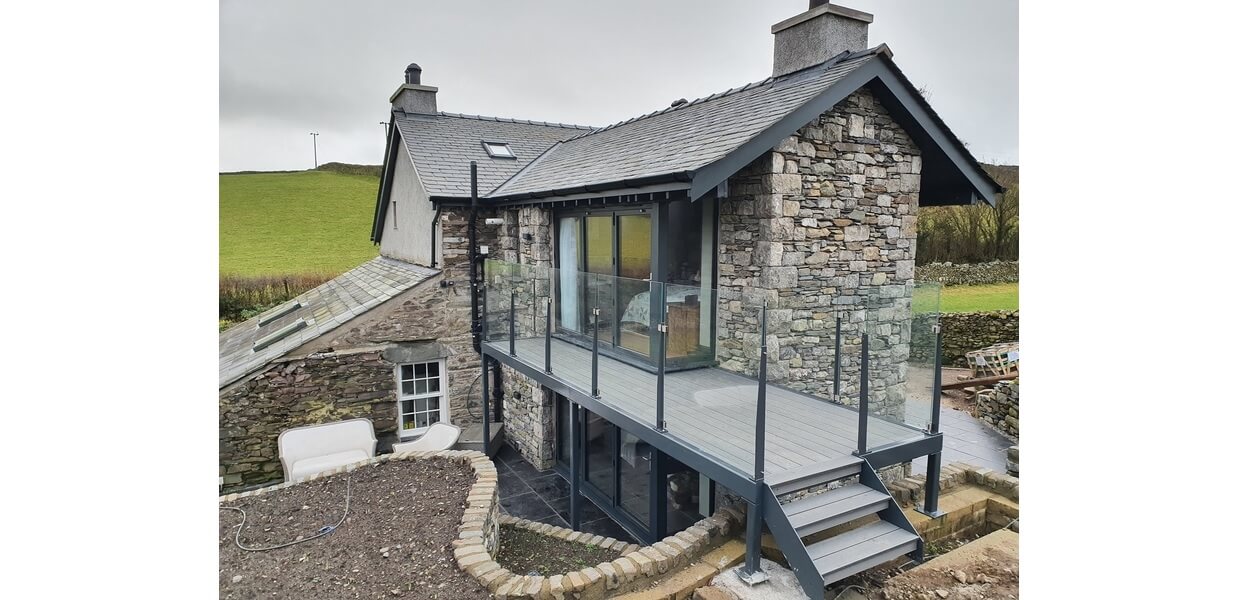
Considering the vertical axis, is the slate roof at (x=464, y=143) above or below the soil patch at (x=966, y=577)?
above

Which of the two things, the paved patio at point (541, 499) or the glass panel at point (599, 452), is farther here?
the glass panel at point (599, 452)

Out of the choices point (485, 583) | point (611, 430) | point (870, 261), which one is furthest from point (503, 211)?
point (485, 583)

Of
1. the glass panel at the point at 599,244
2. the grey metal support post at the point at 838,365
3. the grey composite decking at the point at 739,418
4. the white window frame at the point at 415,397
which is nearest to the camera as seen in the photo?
the grey composite decking at the point at 739,418

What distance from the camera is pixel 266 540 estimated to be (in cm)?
471

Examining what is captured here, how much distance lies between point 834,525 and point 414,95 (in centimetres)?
1132

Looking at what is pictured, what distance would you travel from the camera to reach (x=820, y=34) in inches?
252

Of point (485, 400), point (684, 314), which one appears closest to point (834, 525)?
point (684, 314)

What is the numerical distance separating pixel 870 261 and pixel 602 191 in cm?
265

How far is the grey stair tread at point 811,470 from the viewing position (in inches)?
151

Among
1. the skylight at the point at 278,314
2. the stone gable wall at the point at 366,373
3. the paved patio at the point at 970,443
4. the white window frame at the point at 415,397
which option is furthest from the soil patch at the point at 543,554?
the skylight at the point at 278,314

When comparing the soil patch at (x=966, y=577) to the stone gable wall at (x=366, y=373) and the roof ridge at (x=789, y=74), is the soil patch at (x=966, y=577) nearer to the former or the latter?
the roof ridge at (x=789, y=74)

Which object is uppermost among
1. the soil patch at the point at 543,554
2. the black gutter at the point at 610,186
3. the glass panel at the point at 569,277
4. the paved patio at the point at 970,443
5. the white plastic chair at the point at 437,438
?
the black gutter at the point at 610,186

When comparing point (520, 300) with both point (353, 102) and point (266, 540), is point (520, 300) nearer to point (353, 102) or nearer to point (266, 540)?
point (266, 540)

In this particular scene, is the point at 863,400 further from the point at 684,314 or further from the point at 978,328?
the point at 978,328
